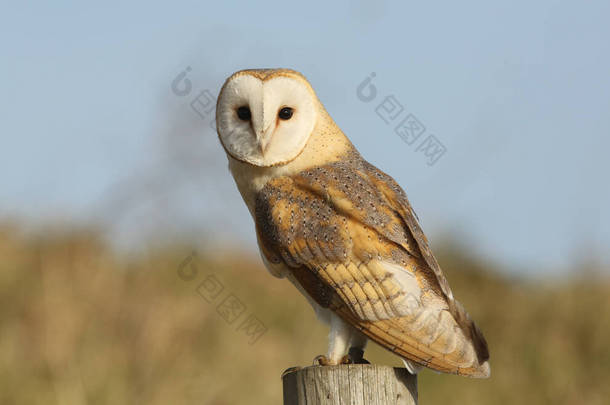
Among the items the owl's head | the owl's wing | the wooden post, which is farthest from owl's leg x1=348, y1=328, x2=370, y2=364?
the owl's head

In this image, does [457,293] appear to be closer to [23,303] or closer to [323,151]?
[23,303]

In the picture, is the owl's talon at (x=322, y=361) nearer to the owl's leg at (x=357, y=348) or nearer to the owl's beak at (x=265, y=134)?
the owl's leg at (x=357, y=348)

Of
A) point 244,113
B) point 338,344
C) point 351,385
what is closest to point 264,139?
point 244,113

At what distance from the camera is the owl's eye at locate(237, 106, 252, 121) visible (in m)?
3.28

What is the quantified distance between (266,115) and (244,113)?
144 mm

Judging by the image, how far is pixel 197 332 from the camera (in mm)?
6301

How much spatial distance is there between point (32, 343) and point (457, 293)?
13.1 feet

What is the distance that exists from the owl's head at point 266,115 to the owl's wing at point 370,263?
0.53ft

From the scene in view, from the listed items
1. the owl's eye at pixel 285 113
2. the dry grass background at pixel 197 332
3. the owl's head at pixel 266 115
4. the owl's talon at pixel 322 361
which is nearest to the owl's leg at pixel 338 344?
the owl's talon at pixel 322 361

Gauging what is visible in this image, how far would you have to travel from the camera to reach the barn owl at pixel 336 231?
2885mm

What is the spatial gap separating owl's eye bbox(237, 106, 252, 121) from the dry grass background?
9.44 feet

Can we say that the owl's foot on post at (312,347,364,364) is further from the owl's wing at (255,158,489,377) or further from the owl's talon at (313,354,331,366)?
the owl's wing at (255,158,489,377)

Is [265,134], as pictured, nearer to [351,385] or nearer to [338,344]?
[338,344]

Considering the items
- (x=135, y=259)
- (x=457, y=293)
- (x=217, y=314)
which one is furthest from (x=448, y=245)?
(x=135, y=259)
